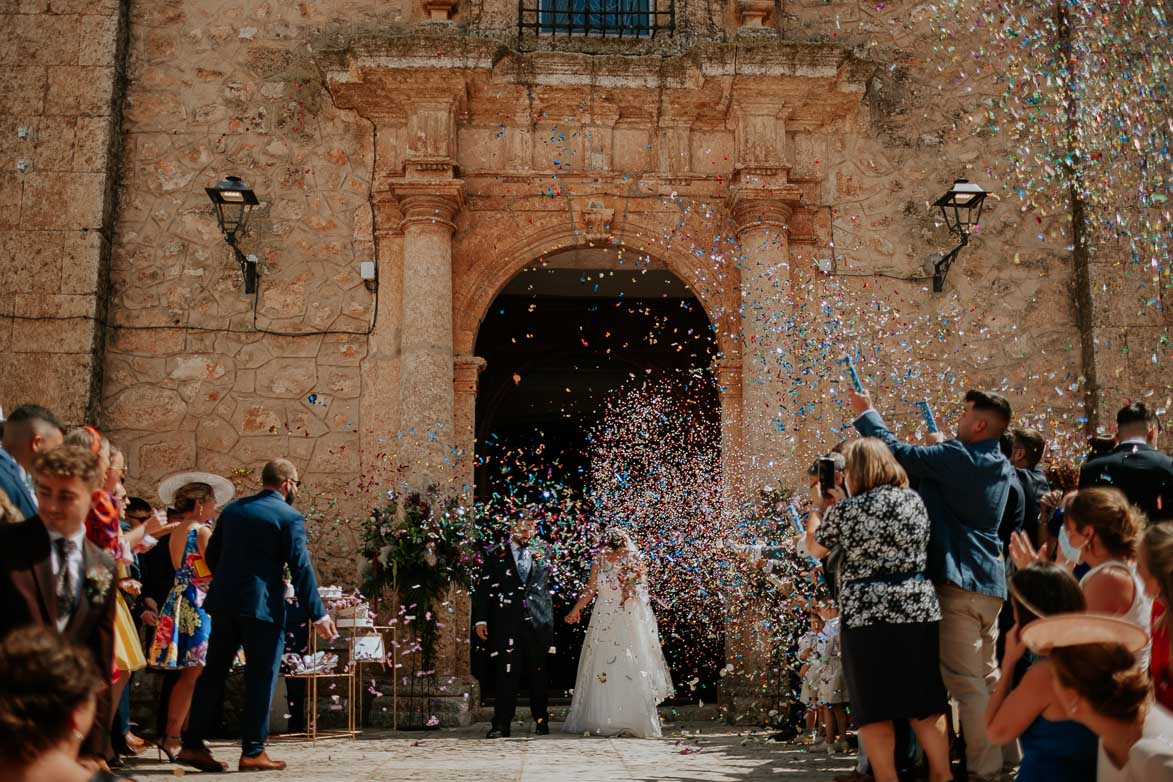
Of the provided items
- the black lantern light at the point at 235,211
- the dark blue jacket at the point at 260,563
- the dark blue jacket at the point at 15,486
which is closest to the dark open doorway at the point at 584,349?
the black lantern light at the point at 235,211

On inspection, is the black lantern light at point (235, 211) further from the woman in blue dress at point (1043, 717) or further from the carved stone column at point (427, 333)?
the woman in blue dress at point (1043, 717)

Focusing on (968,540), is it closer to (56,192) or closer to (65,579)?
(65,579)

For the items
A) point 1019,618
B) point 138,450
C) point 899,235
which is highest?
point 899,235

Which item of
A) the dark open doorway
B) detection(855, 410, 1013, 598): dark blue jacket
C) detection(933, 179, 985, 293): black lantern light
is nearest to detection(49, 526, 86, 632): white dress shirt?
detection(855, 410, 1013, 598): dark blue jacket

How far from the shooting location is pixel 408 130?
10.6m

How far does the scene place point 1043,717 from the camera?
3.45 m

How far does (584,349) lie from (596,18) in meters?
3.87

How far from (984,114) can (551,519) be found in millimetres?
5578

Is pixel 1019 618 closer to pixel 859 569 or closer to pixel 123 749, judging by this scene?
pixel 859 569

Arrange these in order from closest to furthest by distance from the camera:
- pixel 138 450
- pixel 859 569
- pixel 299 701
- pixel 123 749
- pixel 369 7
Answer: pixel 859 569, pixel 123 749, pixel 299 701, pixel 138 450, pixel 369 7

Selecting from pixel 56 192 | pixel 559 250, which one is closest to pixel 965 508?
pixel 559 250

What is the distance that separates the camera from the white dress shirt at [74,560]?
371 cm

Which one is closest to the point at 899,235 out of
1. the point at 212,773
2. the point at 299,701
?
the point at 299,701

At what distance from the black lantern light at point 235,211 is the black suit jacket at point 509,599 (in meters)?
3.30
